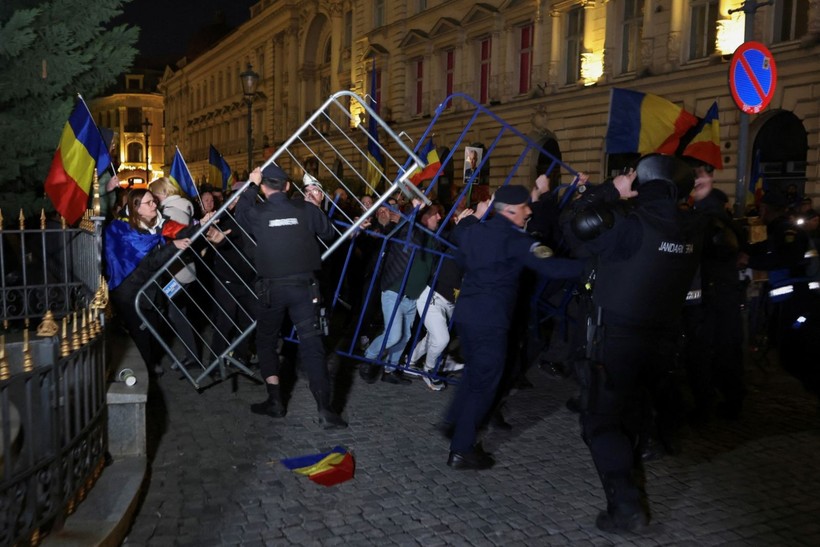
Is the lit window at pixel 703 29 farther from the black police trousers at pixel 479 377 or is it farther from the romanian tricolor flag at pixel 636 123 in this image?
the black police trousers at pixel 479 377

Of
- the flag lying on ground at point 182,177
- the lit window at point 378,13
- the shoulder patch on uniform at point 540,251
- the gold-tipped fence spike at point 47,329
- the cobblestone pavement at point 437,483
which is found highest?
the lit window at point 378,13

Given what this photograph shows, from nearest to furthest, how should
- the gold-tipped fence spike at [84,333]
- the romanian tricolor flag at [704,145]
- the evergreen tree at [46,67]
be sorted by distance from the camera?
1. the gold-tipped fence spike at [84,333]
2. the evergreen tree at [46,67]
3. the romanian tricolor flag at [704,145]

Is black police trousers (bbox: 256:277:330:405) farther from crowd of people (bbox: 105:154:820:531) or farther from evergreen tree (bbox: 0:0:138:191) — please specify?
evergreen tree (bbox: 0:0:138:191)

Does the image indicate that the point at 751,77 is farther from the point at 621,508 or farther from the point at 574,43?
the point at 574,43

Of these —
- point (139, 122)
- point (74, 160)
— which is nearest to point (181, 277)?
point (74, 160)

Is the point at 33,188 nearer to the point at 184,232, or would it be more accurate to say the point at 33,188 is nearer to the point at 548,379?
the point at 184,232

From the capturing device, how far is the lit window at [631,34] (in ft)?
70.0

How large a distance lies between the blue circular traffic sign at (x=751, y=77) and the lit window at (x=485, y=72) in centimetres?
1830

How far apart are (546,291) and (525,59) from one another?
1982cm

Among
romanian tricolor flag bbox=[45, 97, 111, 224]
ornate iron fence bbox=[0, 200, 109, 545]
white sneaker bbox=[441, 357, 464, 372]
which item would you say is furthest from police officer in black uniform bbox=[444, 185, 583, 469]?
romanian tricolor flag bbox=[45, 97, 111, 224]

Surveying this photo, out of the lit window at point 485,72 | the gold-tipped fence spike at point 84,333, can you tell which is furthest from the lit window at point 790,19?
the gold-tipped fence spike at point 84,333

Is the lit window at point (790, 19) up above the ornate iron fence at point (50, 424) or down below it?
above

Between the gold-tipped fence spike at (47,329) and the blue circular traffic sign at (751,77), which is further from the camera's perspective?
the blue circular traffic sign at (751,77)

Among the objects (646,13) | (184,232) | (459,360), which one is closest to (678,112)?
(459,360)
